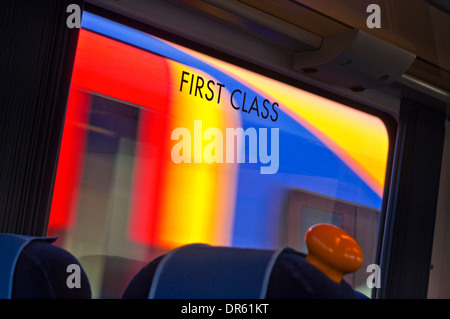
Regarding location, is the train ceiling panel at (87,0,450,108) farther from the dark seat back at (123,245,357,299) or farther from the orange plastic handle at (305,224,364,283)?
the orange plastic handle at (305,224,364,283)

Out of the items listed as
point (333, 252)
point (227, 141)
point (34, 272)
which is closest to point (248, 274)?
point (333, 252)

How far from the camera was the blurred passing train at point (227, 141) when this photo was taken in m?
3.60

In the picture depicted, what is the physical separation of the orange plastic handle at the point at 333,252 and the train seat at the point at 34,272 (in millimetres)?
581

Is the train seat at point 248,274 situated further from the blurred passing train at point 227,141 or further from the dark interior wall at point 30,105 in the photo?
the blurred passing train at point 227,141

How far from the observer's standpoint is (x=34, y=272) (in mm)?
1361

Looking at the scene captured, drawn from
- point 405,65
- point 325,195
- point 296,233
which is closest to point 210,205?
point 296,233

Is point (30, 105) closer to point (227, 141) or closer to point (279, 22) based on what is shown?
point (227, 141)

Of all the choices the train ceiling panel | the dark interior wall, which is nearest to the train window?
the train ceiling panel

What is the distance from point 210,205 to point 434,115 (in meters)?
2.52

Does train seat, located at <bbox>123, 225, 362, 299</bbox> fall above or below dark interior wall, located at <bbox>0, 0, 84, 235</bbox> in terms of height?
below

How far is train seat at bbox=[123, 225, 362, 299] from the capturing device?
1.08 meters

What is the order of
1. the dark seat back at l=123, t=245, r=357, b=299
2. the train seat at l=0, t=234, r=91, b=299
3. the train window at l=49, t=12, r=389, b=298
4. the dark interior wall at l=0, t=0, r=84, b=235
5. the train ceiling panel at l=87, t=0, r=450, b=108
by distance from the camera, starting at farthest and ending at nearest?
the train ceiling panel at l=87, t=0, r=450, b=108, the train window at l=49, t=12, r=389, b=298, the dark interior wall at l=0, t=0, r=84, b=235, the train seat at l=0, t=234, r=91, b=299, the dark seat back at l=123, t=245, r=357, b=299

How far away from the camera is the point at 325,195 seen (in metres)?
5.02
